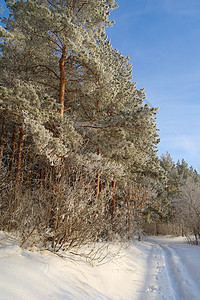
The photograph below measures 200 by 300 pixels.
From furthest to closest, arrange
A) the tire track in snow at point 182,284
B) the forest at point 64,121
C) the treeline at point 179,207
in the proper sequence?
the treeline at point 179,207
the forest at point 64,121
the tire track in snow at point 182,284

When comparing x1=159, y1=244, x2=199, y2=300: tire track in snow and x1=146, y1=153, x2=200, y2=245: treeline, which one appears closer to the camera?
x1=159, y1=244, x2=199, y2=300: tire track in snow

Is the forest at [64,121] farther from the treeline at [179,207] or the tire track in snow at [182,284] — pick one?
the tire track in snow at [182,284]

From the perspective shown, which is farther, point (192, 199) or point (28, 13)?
point (192, 199)

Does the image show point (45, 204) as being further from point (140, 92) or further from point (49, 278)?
point (140, 92)

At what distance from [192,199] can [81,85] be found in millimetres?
11705

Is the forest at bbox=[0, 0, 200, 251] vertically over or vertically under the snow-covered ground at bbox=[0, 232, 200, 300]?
over

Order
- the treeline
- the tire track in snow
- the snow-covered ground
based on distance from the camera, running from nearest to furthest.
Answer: the snow-covered ground < the tire track in snow < the treeline

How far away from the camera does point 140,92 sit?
59.0ft

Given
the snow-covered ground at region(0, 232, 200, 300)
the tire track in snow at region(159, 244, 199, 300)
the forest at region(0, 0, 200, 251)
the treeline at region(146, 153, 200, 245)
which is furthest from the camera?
the treeline at region(146, 153, 200, 245)

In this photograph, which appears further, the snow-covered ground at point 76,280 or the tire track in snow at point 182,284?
the tire track in snow at point 182,284

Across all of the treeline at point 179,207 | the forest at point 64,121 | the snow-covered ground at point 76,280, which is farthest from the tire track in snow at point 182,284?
the treeline at point 179,207

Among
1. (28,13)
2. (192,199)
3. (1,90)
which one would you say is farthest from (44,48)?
(192,199)

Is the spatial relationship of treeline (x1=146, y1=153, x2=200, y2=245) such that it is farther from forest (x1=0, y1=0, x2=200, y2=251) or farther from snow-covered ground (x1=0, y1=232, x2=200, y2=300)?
snow-covered ground (x1=0, y1=232, x2=200, y2=300)

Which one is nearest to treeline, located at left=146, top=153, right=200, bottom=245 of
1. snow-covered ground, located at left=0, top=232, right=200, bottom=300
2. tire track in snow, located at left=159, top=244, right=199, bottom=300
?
tire track in snow, located at left=159, top=244, right=199, bottom=300
